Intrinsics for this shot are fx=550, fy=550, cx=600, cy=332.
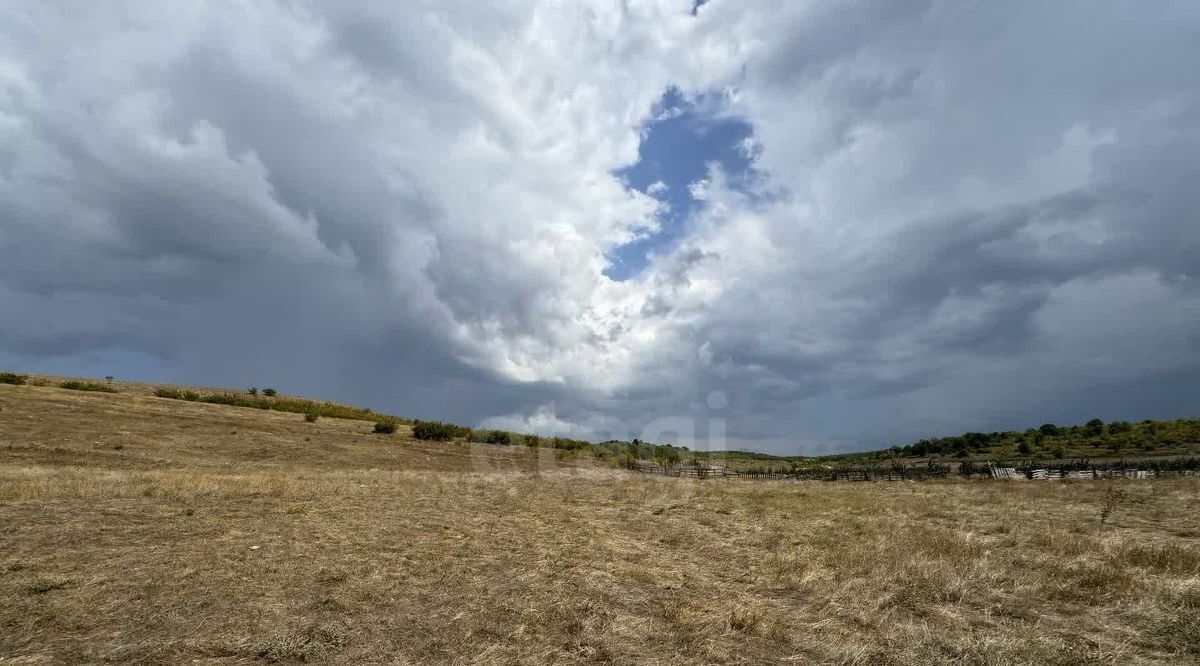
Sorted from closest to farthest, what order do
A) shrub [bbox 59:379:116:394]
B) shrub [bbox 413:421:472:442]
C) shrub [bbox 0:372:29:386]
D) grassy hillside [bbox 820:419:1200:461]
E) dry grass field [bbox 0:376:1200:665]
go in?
dry grass field [bbox 0:376:1200:665] → shrub [bbox 0:372:29:386] → shrub [bbox 59:379:116:394] → shrub [bbox 413:421:472:442] → grassy hillside [bbox 820:419:1200:461]

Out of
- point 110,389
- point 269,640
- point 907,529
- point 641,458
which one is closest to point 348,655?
point 269,640

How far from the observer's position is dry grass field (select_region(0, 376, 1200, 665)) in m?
6.83

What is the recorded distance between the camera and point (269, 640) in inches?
268

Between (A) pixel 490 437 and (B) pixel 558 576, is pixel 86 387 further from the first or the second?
(B) pixel 558 576

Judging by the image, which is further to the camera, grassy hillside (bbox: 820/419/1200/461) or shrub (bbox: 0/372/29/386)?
grassy hillside (bbox: 820/419/1200/461)

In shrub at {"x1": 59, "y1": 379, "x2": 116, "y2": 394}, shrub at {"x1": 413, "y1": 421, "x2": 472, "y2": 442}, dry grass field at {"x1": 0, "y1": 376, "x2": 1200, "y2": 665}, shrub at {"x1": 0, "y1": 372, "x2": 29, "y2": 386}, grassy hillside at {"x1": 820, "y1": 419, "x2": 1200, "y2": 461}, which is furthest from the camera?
grassy hillside at {"x1": 820, "y1": 419, "x2": 1200, "y2": 461}

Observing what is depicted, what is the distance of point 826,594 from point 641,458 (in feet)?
130

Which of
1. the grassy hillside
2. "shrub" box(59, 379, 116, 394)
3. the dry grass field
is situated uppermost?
"shrub" box(59, 379, 116, 394)

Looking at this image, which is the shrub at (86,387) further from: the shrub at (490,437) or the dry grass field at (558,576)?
the shrub at (490,437)

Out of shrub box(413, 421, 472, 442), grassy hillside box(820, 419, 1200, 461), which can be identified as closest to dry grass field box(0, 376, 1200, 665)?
shrub box(413, 421, 472, 442)

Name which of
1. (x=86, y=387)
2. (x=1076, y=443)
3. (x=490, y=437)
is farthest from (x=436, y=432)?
(x=1076, y=443)

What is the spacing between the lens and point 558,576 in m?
9.88

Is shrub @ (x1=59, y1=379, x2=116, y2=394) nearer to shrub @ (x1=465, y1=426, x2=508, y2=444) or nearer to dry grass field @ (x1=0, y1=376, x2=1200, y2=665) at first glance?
dry grass field @ (x1=0, y1=376, x2=1200, y2=665)

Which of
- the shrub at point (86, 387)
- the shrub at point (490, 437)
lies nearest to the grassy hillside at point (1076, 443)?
the shrub at point (490, 437)
